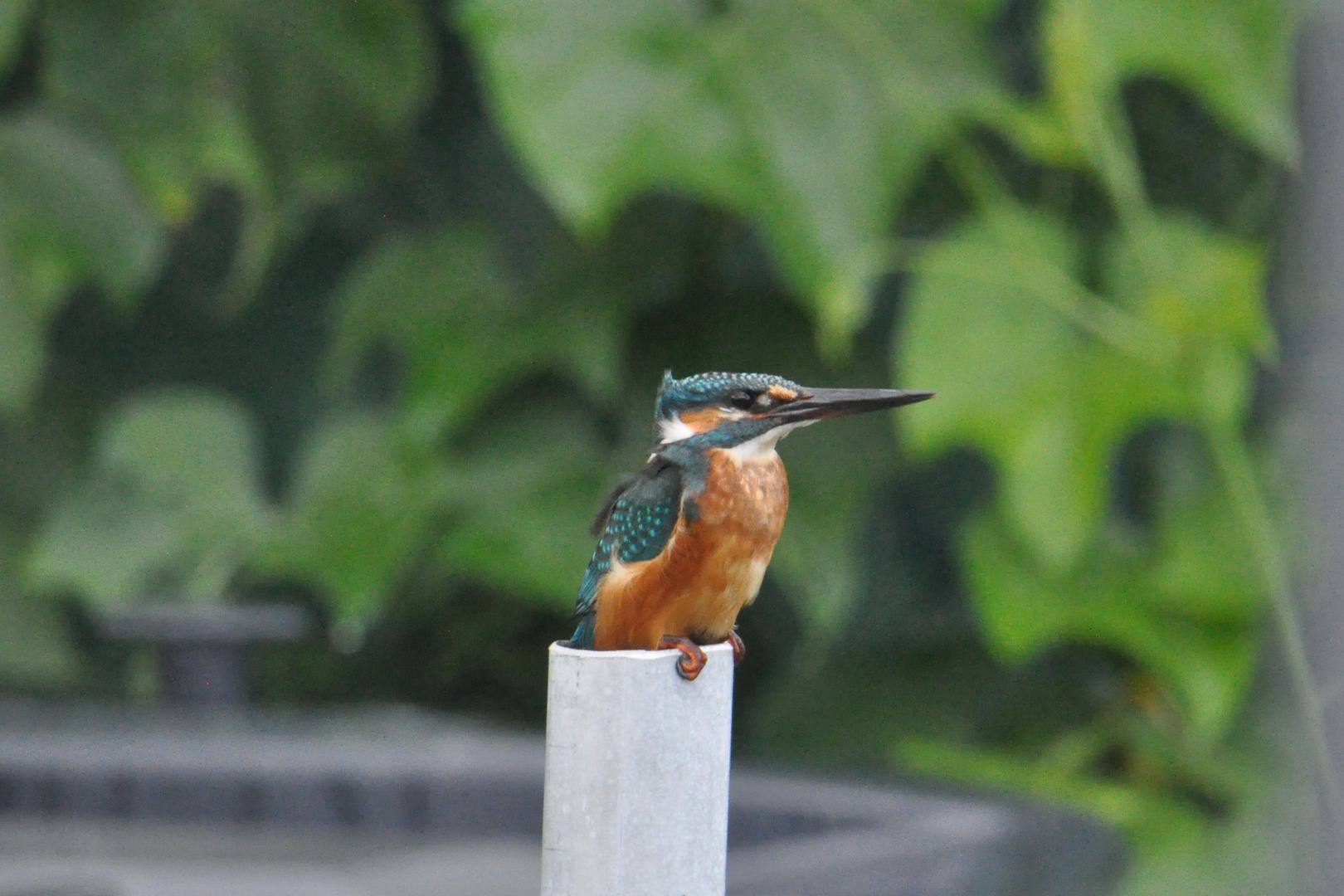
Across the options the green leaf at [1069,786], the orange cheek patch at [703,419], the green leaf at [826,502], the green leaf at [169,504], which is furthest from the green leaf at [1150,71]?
the orange cheek patch at [703,419]

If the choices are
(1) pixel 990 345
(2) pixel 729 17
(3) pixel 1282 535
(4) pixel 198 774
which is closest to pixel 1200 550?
(3) pixel 1282 535

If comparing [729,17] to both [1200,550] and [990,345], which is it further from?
[1200,550]

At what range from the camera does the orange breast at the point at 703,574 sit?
0.57 meters

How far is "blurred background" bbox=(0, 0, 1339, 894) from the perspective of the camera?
1545mm

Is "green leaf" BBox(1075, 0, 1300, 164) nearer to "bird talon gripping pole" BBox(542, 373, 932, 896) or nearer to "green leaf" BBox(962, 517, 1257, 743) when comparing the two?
"green leaf" BBox(962, 517, 1257, 743)

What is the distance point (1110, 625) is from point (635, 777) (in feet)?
4.09

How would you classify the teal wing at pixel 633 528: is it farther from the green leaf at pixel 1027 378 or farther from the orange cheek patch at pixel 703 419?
the green leaf at pixel 1027 378

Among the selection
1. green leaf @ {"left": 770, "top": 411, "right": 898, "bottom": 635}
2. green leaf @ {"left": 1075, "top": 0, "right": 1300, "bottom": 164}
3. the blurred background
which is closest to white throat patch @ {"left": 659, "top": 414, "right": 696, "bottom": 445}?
the blurred background

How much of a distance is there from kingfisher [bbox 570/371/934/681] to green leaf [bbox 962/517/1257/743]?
1014mm

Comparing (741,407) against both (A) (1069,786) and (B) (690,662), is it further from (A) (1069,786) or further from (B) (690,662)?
(A) (1069,786)

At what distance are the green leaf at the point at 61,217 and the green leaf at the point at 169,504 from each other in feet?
0.50

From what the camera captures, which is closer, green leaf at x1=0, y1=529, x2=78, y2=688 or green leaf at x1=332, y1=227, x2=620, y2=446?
green leaf at x1=332, y1=227, x2=620, y2=446

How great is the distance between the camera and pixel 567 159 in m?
1.48

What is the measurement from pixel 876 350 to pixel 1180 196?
1.35 feet
